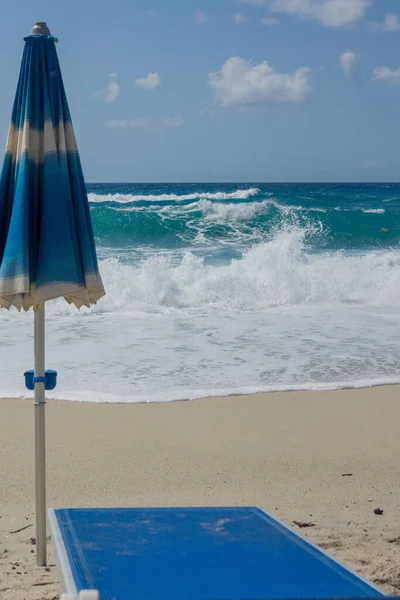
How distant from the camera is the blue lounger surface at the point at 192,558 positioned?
2221mm

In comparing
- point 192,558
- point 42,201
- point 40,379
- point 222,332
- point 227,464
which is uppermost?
point 42,201

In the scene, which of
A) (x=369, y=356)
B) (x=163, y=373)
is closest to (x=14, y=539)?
(x=163, y=373)

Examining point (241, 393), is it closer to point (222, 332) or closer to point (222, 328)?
point (222, 332)

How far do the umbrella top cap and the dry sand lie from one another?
7.51ft

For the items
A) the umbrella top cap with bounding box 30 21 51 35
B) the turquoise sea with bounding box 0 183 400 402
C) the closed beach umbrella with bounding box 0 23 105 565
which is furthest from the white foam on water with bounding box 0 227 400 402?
the umbrella top cap with bounding box 30 21 51 35

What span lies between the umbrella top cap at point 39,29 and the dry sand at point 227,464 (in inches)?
90.1

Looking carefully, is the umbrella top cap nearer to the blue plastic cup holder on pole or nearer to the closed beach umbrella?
the closed beach umbrella

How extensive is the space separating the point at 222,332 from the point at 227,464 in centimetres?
461

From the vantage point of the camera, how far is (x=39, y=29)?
124 inches

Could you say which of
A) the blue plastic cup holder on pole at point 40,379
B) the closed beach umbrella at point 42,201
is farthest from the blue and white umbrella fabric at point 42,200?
the blue plastic cup holder on pole at point 40,379

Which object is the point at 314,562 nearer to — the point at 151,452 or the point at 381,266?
the point at 151,452

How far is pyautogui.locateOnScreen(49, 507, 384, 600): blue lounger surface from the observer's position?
2.22 meters

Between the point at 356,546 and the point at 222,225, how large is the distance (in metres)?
21.0

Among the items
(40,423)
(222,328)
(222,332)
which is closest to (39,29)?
(40,423)
